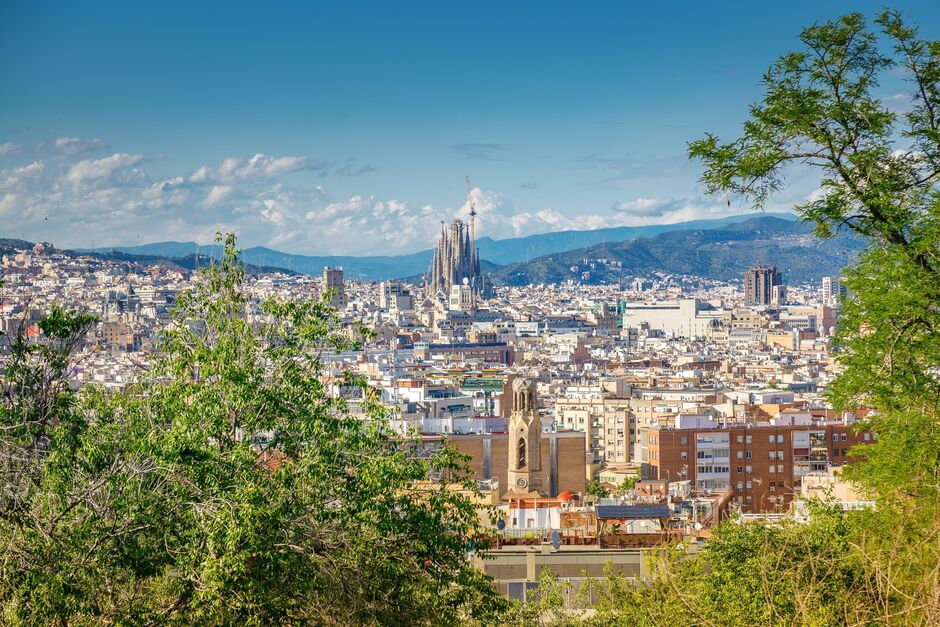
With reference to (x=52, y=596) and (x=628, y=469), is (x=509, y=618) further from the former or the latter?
(x=628, y=469)

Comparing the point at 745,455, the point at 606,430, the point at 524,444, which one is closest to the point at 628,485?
the point at 524,444

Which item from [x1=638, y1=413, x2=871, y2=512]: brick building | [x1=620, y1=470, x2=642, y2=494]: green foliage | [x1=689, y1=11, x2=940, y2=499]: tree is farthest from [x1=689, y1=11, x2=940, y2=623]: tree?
[x1=638, y1=413, x2=871, y2=512]: brick building

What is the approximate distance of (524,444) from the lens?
45000mm

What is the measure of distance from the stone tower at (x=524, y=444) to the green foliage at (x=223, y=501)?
34.7m

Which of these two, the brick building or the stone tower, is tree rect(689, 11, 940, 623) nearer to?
the stone tower

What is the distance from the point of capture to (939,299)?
24.6 feet

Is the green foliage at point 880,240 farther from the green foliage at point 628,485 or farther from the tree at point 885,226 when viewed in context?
the green foliage at point 628,485

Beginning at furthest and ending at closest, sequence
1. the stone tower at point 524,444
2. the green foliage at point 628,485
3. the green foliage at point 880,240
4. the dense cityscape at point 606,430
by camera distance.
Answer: the stone tower at point 524,444, the green foliage at point 628,485, the dense cityscape at point 606,430, the green foliage at point 880,240

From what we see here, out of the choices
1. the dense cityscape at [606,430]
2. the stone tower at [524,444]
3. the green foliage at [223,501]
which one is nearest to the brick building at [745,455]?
the dense cityscape at [606,430]

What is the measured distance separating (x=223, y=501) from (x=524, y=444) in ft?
122

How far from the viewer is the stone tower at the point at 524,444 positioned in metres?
44.8

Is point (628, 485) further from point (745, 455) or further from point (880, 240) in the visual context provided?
point (880, 240)

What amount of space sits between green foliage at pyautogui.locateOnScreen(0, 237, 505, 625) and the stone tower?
3470 centimetres

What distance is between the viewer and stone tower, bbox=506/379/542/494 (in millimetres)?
44812
